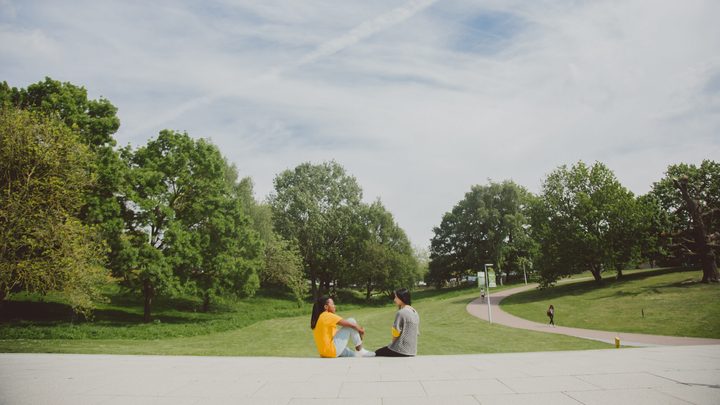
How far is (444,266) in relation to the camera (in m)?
79.2

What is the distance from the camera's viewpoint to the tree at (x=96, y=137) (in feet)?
76.6

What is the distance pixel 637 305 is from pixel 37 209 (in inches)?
1706

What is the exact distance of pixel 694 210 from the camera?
38.8 m

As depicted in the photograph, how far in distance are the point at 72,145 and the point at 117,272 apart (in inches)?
495

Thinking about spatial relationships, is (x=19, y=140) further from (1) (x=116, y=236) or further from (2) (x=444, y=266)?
(2) (x=444, y=266)

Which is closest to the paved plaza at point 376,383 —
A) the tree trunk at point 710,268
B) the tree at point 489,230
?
the tree trunk at point 710,268

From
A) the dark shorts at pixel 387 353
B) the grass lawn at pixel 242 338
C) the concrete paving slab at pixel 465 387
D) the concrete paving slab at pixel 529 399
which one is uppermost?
the concrete paving slab at pixel 529 399

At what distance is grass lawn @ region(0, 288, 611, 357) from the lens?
56.6ft

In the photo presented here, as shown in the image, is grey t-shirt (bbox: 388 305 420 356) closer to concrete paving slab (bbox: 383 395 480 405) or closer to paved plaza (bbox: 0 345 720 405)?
paved plaza (bbox: 0 345 720 405)

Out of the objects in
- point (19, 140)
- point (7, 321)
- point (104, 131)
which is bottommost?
point (7, 321)

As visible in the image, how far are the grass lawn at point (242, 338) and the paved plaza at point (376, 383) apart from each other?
975 cm

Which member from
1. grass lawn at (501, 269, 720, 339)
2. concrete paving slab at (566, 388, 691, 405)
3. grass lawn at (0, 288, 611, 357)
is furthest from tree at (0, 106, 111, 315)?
grass lawn at (501, 269, 720, 339)

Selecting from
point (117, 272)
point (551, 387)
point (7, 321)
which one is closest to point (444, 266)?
point (117, 272)

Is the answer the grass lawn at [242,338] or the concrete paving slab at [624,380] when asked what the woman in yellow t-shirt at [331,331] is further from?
the grass lawn at [242,338]
